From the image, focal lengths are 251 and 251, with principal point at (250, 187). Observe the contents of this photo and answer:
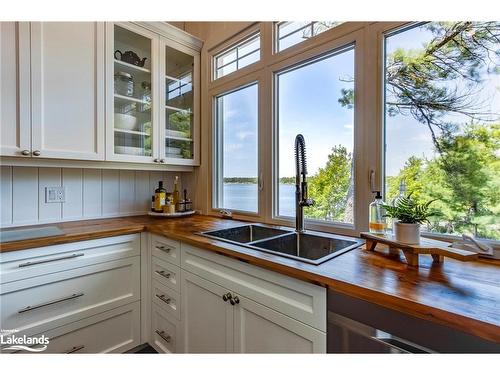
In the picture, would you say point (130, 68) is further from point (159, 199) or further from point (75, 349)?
point (75, 349)

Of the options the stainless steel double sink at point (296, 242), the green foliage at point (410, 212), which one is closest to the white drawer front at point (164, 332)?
the stainless steel double sink at point (296, 242)

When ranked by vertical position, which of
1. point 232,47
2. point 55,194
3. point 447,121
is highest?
point 232,47

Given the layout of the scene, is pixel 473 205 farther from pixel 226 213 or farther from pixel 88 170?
pixel 88 170

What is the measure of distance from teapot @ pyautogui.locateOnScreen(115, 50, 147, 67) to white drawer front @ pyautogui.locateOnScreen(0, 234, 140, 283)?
126 centimetres

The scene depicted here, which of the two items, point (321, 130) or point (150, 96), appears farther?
point (150, 96)

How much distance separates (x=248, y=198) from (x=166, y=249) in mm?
716

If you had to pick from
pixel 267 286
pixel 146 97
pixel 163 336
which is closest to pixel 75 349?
pixel 163 336

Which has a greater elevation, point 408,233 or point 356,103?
point 356,103

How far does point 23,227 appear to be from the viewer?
1604 mm

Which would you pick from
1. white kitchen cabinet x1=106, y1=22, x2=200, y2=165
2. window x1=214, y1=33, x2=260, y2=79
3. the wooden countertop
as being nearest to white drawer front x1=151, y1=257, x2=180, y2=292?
the wooden countertop

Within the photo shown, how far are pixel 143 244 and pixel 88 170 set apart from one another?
80 centimetres

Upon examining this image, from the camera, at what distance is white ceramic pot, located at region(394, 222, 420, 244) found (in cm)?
91

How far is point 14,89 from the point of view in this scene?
53.5 inches
